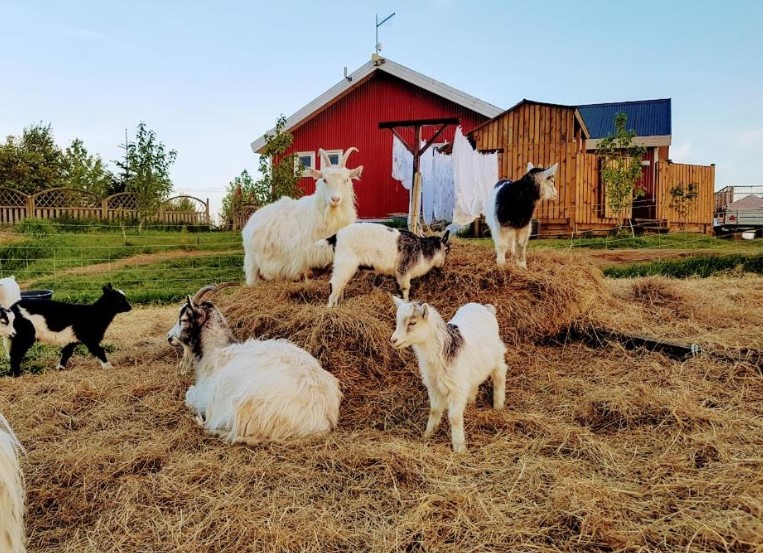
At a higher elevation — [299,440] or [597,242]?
[597,242]

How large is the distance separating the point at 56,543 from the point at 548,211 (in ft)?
45.8

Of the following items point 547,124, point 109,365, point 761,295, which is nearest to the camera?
point 109,365

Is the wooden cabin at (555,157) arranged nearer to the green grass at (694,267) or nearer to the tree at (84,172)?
the green grass at (694,267)

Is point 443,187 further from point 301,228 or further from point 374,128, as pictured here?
point 301,228

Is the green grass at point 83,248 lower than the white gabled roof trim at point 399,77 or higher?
lower

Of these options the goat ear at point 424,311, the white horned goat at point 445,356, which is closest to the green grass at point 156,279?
the white horned goat at point 445,356

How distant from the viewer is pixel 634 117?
86.3 feet

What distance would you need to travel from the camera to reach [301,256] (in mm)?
6332

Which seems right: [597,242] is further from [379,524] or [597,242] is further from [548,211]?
[379,524]

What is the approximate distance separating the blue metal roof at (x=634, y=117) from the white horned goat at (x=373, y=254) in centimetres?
2201

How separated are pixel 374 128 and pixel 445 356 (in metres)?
15.5

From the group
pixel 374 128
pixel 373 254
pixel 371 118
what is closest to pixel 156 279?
pixel 373 254

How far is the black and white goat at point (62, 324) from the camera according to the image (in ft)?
17.7

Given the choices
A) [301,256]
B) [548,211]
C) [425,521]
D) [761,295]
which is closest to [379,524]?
[425,521]
